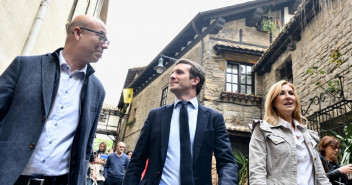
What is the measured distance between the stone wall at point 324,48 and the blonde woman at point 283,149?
3.85m

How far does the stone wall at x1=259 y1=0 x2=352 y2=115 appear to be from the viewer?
5.65 metres

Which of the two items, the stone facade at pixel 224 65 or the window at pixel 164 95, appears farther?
the window at pixel 164 95

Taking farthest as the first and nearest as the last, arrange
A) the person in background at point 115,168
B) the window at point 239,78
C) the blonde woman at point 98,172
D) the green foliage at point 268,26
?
1. the green foliage at point 268,26
2. the window at point 239,78
3. the blonde woman at point 98,172
4. the person in background at point 115,168

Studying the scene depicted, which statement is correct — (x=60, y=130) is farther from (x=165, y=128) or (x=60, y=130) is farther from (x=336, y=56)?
(x=336, y=56)

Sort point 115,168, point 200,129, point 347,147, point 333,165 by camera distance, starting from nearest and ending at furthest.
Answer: point 200,129
point 333,165
point 347,147
point 115,168

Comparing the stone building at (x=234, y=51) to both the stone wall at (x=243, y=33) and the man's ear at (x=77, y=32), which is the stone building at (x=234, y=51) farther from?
the man's ear at (x=77, y=32)

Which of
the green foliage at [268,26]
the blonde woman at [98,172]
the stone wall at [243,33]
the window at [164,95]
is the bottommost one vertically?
the blonde woman at [98,172]

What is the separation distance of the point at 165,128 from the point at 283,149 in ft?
3.39

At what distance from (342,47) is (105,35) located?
5892mm

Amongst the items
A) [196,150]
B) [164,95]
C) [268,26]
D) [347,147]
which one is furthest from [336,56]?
[164,95]

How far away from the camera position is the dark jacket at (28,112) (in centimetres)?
135

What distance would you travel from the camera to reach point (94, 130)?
1.96 meters

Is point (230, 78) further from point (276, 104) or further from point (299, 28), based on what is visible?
point (276, 104)

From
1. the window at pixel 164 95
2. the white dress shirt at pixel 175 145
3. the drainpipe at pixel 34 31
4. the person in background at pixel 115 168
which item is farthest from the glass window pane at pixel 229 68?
the white dress shirt at pixel 175 145
